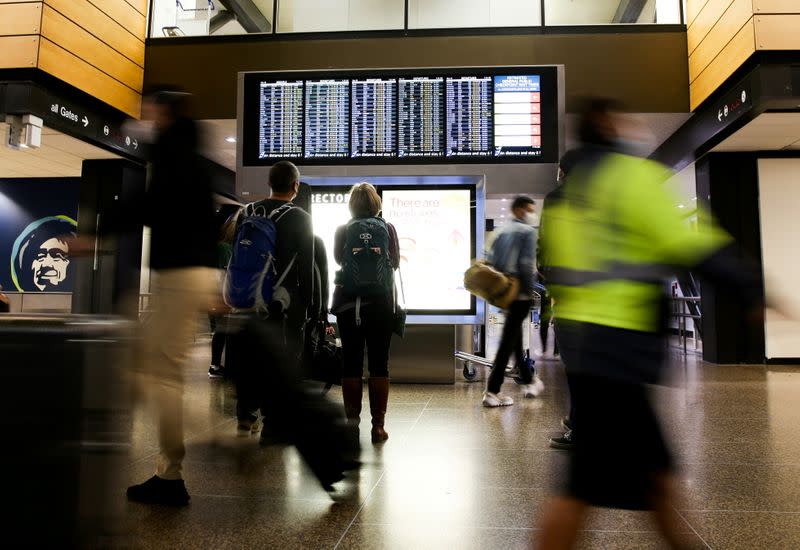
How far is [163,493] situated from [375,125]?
463 cm

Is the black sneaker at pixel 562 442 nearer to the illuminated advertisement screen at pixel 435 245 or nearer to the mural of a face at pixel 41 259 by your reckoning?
the illuminated advertisement screen at pixel 435 245

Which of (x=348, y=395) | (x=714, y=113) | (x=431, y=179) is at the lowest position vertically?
(x=348, y=395)

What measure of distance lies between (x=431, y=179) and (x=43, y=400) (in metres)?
5.13

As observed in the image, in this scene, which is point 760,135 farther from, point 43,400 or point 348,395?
point 43,400

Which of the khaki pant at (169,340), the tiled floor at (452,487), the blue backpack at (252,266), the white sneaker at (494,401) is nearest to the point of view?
the tiled floor at (452,487)

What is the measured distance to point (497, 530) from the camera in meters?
2.22

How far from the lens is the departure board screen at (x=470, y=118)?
19.9 feet

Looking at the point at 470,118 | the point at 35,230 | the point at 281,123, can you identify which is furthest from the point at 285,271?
the point at 35,230

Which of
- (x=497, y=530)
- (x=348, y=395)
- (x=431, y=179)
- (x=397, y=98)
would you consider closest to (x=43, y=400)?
(x=497, y=530)

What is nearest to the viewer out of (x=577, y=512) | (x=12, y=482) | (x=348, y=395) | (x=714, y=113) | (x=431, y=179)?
(x=12, y=482)

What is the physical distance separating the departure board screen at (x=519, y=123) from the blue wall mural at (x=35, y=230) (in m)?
10.7

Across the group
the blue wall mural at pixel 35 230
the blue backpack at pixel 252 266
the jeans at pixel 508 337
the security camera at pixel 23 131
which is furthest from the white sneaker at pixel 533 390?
the blue wall mural at pixel 35 230

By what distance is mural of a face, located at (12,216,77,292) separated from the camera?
12836 mm

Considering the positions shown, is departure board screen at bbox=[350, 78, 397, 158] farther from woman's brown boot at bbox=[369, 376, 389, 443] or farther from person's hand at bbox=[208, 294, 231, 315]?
person's hand at bbox=[208, 294, 231, 315]
